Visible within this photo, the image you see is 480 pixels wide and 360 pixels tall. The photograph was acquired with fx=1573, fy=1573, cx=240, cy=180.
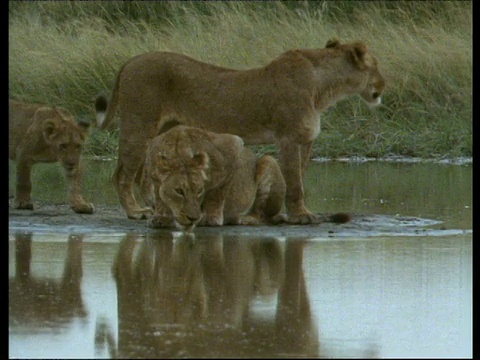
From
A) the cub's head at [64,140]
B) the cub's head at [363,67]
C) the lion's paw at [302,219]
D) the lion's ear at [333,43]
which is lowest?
the lion's paw at [302,219]

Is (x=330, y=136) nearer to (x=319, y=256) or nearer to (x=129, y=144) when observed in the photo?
(x=129, y=144)

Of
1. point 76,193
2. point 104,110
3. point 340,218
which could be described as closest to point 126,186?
point 76,193

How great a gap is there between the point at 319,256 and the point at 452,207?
7.75 feet

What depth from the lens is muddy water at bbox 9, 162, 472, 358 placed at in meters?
6.15

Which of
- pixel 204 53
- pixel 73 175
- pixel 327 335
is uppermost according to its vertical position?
pixel 204 53

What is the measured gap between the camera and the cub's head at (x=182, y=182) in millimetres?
8930

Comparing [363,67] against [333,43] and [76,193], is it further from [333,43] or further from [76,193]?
[76,193]

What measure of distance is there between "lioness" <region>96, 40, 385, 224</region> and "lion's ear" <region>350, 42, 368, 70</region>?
0.56ft

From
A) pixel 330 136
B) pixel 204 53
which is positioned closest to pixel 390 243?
pixel 330 136

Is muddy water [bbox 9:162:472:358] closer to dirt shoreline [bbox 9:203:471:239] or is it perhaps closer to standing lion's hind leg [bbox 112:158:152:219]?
dirt shoreline [bbox 9:203:471:239]

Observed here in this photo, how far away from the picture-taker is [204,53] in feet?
54.1

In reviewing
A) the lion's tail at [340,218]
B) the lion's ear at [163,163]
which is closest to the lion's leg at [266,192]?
the lion's tail at [340,218]

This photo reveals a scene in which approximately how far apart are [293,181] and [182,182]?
3.25ft

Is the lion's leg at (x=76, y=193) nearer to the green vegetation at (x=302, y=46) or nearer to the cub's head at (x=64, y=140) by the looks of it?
the cub's head at (x=64, y=140)
